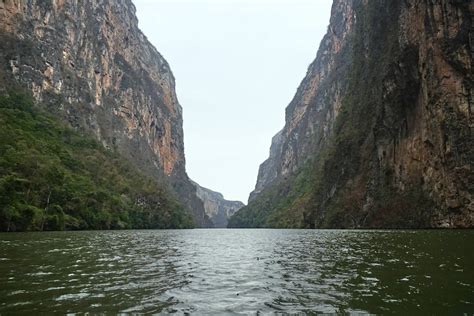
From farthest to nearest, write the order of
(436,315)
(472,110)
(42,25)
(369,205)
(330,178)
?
(42,25) → (330,178) → (369,205) → (472,110) → (436,315)

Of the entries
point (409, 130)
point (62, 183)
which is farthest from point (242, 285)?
point (409, 130)

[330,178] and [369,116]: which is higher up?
[369,116]

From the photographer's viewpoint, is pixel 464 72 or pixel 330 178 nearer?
pixel 464 72

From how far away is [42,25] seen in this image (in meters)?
163

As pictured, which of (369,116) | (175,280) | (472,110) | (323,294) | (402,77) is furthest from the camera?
(369,116)

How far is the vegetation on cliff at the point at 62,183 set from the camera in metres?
70.0

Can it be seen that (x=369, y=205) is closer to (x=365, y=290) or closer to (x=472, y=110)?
(x=472, y=110)

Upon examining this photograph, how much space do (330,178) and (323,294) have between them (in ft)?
423

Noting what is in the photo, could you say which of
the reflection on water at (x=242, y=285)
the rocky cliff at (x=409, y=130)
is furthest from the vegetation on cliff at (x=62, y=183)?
the rocky cliff at (x=409, y=130)

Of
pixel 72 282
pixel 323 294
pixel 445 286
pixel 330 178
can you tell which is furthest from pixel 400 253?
pixel 330 178

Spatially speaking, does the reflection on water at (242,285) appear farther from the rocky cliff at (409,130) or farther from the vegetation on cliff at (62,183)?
the rocky cliff at (409,130)

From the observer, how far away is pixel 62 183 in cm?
8981

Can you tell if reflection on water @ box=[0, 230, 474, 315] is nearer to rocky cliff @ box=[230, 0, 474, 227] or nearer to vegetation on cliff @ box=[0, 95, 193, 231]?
vegetation on cliff @ box=[0, 95, 193, 231]

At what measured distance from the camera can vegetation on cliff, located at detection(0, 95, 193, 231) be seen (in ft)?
230
